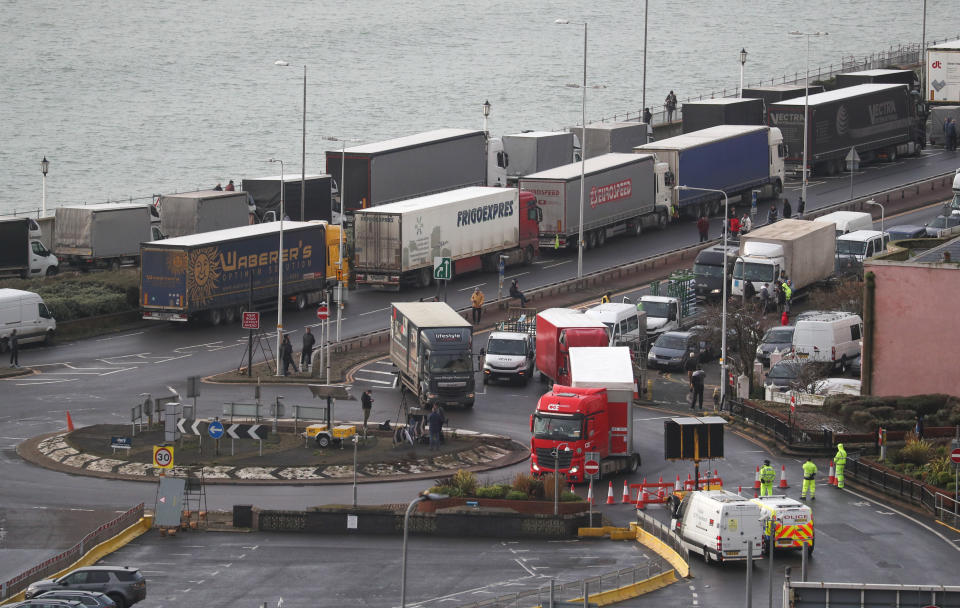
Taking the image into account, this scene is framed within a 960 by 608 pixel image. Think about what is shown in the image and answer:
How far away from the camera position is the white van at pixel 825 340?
5497 cm

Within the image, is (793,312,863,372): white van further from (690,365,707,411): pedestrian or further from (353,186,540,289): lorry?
(353,186,540,289): lorry

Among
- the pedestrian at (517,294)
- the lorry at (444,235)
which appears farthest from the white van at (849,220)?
the pedestrian at (517,294)

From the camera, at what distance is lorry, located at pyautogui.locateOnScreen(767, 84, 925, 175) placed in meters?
84.3

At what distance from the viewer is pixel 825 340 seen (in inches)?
2168

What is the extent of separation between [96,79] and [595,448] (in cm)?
→ 13581

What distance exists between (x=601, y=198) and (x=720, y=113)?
18.7 meters

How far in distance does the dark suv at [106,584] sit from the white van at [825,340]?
28.8m

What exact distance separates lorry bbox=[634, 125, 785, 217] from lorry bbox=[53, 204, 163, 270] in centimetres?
2427

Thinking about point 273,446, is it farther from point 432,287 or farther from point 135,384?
point 432,287

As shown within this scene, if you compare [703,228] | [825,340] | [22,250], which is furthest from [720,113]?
[22,250]

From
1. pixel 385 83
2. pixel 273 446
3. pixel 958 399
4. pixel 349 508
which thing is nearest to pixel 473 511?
pixel 349 508

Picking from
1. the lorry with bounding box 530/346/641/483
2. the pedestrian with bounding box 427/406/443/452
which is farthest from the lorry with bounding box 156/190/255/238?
the lorry with bounding box 530/346/641/483

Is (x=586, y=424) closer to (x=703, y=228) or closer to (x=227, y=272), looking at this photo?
(x=227, y=272)

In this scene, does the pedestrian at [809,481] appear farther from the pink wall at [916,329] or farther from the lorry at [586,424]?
the pink wall at [916,329]
